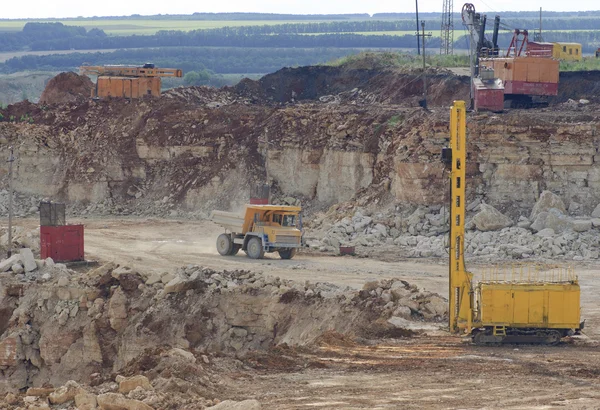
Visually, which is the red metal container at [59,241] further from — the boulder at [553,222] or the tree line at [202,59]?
the tree line at [202,59]

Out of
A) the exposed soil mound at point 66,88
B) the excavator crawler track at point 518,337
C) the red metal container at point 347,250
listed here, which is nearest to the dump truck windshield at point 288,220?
the red metal container at point 347,250

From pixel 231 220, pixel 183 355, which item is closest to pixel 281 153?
pixel 231 220

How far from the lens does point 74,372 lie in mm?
31891

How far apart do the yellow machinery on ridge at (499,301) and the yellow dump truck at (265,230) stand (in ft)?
39.6

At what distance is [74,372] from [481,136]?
15706 mm

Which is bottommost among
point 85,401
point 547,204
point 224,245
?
point 224,245

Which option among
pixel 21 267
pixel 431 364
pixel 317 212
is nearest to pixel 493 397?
pixel 431 364

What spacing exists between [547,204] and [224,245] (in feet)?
33.1

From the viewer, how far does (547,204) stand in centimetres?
3781

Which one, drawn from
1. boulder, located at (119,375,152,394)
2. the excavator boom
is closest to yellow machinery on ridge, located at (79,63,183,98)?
the excavator boom

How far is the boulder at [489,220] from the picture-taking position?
1473 inches

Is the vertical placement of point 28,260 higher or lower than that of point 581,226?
lower

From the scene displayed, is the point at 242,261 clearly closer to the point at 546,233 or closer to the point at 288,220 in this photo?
the point at 288,220

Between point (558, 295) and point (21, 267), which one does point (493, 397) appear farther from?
point (21, 267)
